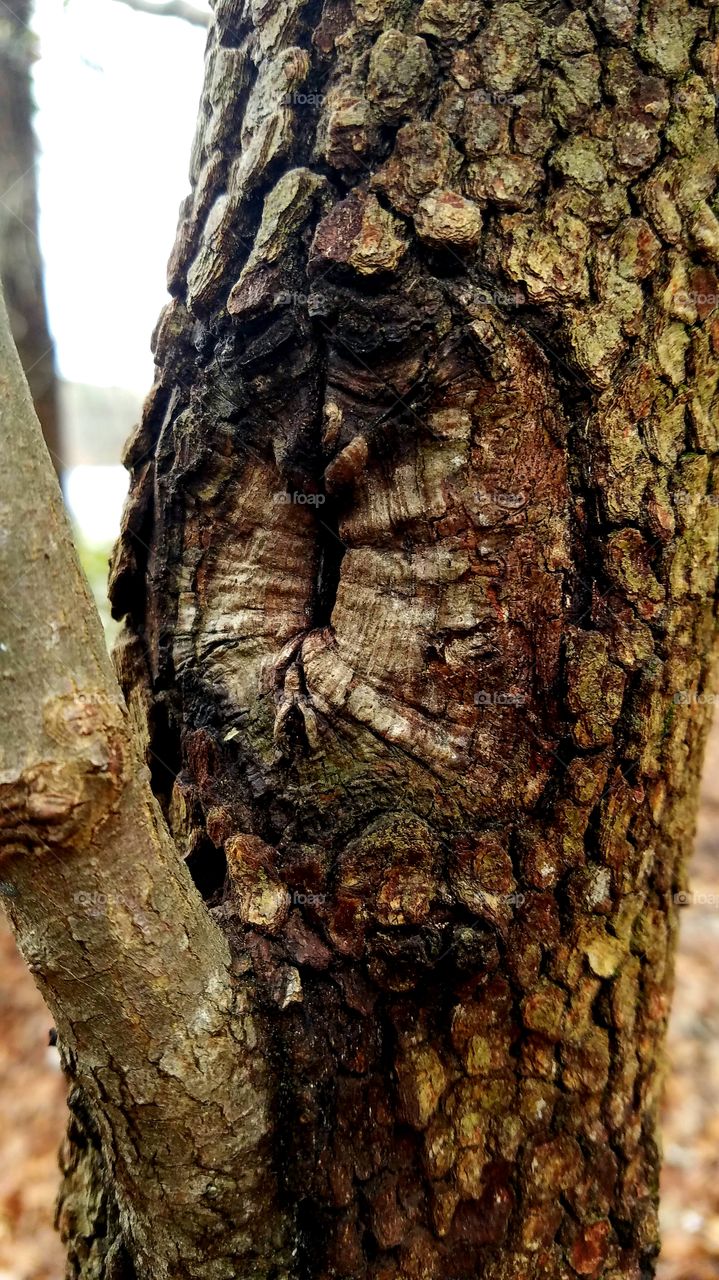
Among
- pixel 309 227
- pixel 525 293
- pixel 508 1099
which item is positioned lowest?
pixel 508 1099

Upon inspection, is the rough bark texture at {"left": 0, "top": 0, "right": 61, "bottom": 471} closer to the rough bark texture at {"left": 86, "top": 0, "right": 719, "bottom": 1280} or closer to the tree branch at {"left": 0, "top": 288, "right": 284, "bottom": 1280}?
the rough bark texture at {"left": 86, "top": 0, "right": 719, "bottom": 1280}

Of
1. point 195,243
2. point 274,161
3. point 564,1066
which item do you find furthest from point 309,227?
point 564,1066

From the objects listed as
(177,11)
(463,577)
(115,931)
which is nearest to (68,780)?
(115,931)

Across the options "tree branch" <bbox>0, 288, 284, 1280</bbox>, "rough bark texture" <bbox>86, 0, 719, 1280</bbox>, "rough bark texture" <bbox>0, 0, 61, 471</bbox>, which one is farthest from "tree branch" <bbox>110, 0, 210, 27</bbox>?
"tree branch" <bbox>0, 288, 284, 1280</bbox>

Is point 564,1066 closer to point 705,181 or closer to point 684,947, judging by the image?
point 705,181

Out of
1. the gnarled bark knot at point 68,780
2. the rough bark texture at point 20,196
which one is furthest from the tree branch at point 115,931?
the rough bark texture at point 20,196

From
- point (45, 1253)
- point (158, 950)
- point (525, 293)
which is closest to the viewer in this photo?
point (158, 950)
